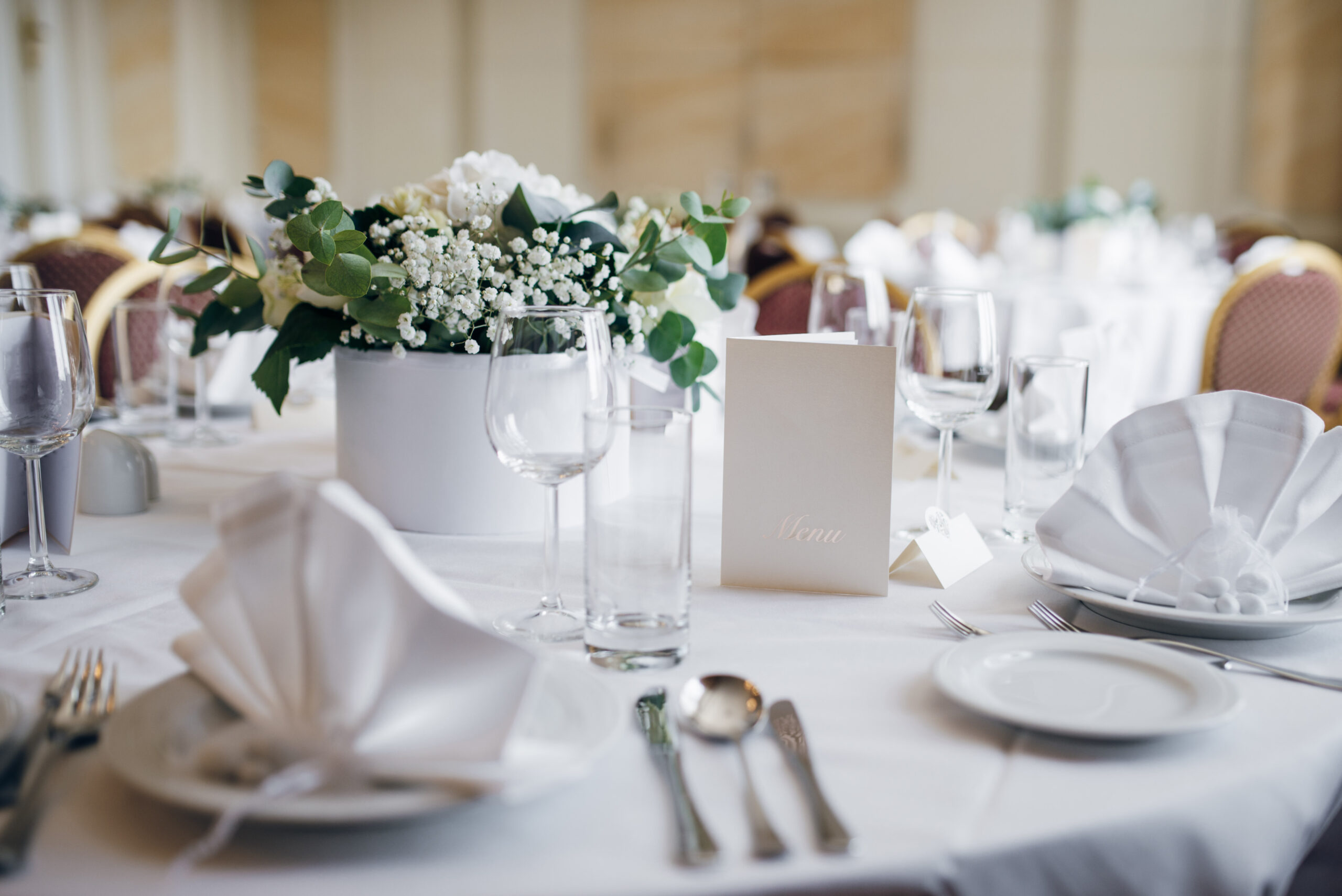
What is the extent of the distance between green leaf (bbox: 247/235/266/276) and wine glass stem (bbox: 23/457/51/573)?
0.31 metres

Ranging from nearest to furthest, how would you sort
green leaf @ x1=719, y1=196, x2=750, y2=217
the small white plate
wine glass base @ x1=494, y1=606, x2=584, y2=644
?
the small white plate, wine glass base @ x1=494, y1=606, x2=584, y2=644, green leaf @ x1=719, y1=196, x2=750, y2=217

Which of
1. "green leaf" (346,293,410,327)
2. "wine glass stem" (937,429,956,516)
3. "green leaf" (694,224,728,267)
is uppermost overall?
"green leaf" (694,224,728,267)

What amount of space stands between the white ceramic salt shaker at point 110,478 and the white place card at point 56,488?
0.52 ft

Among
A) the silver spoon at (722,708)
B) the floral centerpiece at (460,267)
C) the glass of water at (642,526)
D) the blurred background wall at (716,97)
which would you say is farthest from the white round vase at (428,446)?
the blurred background wall at (716,97)

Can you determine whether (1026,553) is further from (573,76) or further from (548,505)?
(573,76)

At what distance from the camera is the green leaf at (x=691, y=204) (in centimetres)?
113

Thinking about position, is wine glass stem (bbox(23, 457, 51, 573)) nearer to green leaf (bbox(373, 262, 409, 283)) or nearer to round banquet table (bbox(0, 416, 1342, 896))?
round banquet table (bbox(0, 416, 1342, 896))

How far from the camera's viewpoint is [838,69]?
9.09m

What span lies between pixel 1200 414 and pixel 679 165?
28.7 feet

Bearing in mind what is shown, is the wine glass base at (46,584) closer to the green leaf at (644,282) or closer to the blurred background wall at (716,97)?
the green leaf at (644,282)

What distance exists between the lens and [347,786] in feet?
1.96

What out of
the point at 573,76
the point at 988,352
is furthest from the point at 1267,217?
the point at 988,352

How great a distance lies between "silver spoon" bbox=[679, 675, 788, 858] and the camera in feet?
2.32

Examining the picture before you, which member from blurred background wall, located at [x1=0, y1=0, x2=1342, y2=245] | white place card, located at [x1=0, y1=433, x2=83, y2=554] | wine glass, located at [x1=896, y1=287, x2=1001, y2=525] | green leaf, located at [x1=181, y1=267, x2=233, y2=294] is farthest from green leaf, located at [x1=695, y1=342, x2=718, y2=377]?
blurred background wall, located at [x1=0, y1=0, x2=1342, y2=245]
